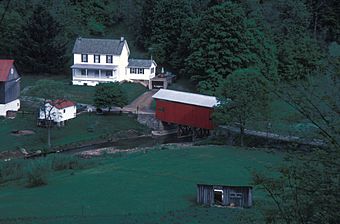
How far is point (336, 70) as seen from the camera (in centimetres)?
761

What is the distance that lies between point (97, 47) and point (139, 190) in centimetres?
2581

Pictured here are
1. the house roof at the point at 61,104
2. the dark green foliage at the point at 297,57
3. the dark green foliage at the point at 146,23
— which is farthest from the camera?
the dark green foliage at the point at 146,23

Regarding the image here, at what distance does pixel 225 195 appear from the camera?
1966 cm

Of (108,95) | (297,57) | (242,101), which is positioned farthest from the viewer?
(297,57)

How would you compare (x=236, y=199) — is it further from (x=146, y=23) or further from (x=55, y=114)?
(x=146, y=23)

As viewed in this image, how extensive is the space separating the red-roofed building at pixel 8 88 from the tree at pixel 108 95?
213 inches

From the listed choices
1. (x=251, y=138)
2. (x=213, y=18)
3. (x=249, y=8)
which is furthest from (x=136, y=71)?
(x=251, y=138)

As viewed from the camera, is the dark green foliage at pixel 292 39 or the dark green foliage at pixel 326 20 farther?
the dark green foliage at pixel 326 20

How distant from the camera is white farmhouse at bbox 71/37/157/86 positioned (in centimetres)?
4484

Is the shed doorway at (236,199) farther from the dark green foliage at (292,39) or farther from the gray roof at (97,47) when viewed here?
the gray roof at (97,47)

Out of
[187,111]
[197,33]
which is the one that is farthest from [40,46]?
[187,111]

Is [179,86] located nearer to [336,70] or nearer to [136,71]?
[136,71]

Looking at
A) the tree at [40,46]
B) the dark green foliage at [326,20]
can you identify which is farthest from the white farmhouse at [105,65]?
the dark green foliage at [326,20]

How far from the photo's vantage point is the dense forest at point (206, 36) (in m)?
38.8
